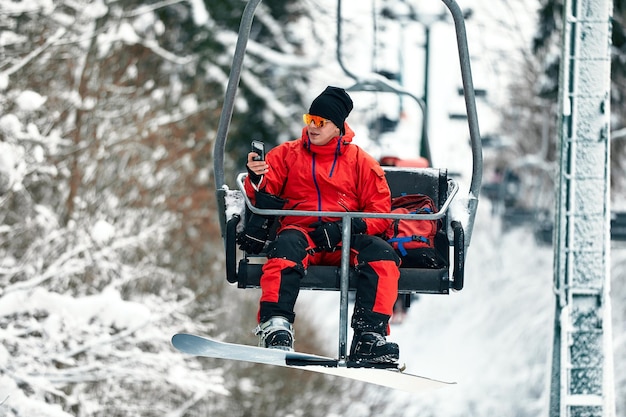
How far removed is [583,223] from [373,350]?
4.67 ft

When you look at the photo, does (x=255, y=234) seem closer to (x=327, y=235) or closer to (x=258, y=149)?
(x=327, y=235)

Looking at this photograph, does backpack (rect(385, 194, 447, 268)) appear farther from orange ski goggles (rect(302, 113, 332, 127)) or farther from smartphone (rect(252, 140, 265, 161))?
smartphone (rect(252, 140, 265, 161))

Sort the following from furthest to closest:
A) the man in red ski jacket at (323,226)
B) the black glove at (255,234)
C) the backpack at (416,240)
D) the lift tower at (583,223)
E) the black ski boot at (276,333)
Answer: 1. the lift tower at (583,223)
2. the backpack at (416,240)
3. the black glove at (255,234)
4. the man in red ski jacket at (323,226)
5. the black ski boot at (276,333)

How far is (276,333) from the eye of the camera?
606 centimetres

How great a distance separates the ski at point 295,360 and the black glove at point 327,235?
590 millimetres

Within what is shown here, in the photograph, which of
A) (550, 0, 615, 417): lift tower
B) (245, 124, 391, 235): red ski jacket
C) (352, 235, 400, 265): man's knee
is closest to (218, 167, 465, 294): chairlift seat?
(352, 235, 400, 265): man's knee

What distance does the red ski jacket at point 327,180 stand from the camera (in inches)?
254

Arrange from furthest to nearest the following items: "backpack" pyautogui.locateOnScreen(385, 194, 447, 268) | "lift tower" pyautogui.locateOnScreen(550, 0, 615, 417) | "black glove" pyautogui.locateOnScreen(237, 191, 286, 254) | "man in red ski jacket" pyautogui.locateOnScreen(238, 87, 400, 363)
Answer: "lift tower" pyautogui.locateOnScreen(550, 0, 615, 417) → "backpack" pyautogui.locateOnScreen(385, 194, 447, 268) → "black glove" pyautogui.locateOnScreen(237, 191, 286, 254) → "man in red ski jacket" pyautogui.locateOnScreen(238, 87, 400, 363)

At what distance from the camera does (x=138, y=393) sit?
1841cm

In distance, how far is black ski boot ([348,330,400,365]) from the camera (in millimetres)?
6109

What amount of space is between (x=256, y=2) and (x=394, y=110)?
18560mm

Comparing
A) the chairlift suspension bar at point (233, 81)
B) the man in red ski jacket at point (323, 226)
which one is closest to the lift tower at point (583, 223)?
the man in red ski jacket at point (323, 226)

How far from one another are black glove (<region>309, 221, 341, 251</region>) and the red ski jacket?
0.10 m

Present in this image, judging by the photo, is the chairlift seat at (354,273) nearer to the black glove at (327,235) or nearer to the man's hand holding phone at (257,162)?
the black glove at (327,235)
